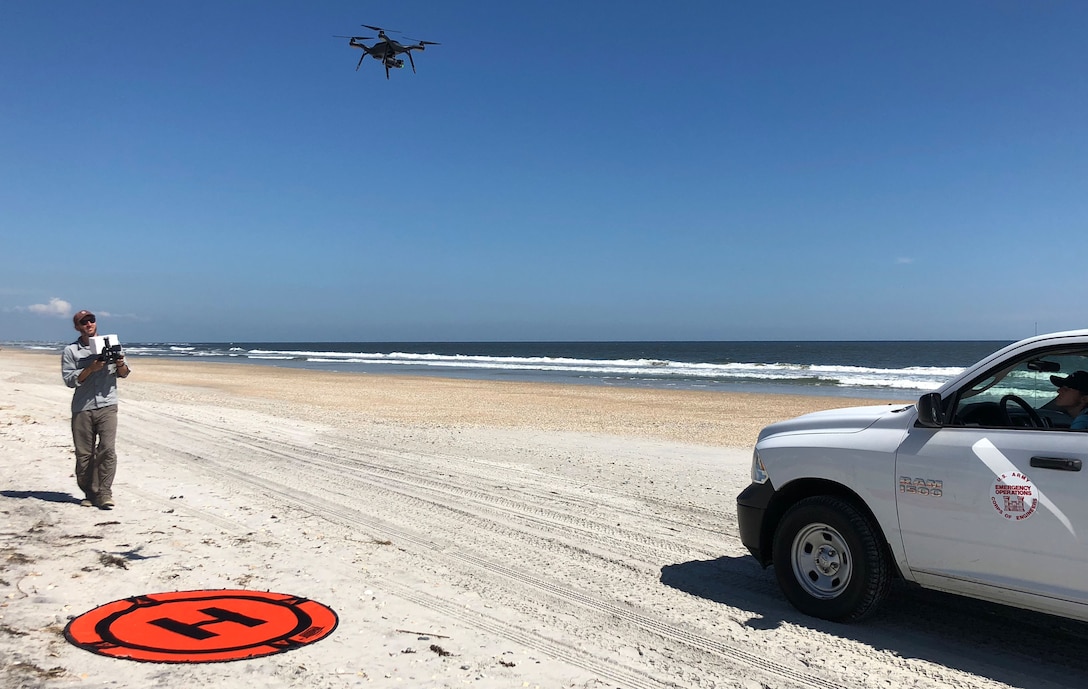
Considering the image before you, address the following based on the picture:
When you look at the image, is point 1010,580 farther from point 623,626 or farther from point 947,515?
point 623,626

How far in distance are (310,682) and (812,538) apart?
3.16m

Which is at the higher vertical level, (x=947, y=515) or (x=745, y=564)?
(x=947, y=515)

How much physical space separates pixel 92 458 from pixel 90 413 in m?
0.43

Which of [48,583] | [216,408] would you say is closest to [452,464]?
[48,583]

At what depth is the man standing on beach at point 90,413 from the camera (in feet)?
23.0

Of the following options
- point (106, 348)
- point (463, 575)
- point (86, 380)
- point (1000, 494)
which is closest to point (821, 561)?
point (1000, 494)

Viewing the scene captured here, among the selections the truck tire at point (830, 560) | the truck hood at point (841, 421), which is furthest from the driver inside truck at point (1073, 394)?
the truck tire at point (830, 560)

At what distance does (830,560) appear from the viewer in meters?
4.74

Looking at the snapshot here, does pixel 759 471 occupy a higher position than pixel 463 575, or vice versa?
pixel 759 471

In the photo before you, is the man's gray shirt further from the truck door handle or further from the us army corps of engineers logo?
the truck door handle

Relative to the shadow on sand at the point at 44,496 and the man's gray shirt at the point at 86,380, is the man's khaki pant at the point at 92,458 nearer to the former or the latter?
the man's gray shirt at the point at 86,380

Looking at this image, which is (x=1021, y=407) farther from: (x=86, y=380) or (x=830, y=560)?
(x=86, y=380)

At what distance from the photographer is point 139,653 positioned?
12.6ft

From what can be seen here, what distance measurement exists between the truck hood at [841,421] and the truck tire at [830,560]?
0.46 meters
